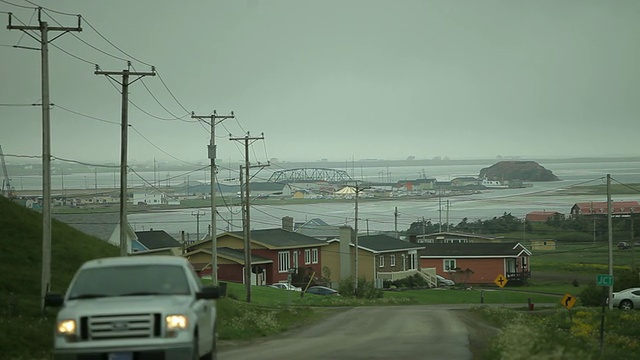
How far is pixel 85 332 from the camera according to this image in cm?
1282

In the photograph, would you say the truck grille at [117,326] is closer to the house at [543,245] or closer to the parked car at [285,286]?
the parked car at [285,286]

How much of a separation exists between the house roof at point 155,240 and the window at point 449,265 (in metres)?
25.9

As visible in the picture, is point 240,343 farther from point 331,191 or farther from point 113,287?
point 331,191

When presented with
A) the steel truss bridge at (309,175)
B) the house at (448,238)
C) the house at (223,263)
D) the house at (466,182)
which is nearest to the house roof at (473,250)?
the house at (448,238)

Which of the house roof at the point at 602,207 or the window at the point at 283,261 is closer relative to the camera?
the window at the point at 283,261

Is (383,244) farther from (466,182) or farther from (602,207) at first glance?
(466,182)

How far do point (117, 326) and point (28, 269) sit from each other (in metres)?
19.8

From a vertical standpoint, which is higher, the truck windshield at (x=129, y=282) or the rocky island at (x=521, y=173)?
the rocky island at (x=521, y=173)

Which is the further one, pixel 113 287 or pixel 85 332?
pixel 113 287

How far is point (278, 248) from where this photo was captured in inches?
2950

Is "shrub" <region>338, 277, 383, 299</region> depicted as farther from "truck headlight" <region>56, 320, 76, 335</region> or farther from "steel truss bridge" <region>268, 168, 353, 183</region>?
"steel truss bridge" <region>268, 168, 353, 183</region>

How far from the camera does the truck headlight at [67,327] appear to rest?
42.2ft

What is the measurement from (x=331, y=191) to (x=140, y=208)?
1810 inches

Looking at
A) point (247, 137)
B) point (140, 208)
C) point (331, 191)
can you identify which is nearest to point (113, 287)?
point (247, 137)
